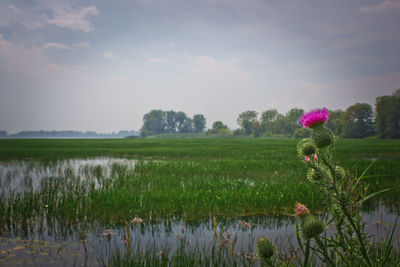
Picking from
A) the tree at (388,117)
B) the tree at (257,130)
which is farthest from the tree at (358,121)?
the tree at (257,130)

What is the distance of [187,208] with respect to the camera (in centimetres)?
720

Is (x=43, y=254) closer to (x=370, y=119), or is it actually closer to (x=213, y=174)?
(x=213, y=174)

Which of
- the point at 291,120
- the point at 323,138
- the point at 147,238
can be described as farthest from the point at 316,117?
the point at 291,120

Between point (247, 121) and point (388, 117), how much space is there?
9893 cm

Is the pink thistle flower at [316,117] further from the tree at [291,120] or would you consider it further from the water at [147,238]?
the tree at [291,120]

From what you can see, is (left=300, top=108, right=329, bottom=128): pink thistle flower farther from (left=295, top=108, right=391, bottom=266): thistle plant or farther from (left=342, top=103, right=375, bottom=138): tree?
(left=342, top=103, right=375, bottom=138): tree

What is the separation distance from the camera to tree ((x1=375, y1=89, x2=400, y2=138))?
80062 mm

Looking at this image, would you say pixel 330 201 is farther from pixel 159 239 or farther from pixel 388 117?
pixel 388 117

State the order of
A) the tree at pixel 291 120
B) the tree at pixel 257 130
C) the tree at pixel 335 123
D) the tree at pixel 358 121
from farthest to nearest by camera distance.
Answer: the tree at pixel 257 130, the tree at pixel 291 120, the tree at pixel 358 121, the tree at pixel 335 123

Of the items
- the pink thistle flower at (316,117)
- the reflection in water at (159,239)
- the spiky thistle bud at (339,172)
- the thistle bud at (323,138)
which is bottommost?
the reflection in water at (159,239)

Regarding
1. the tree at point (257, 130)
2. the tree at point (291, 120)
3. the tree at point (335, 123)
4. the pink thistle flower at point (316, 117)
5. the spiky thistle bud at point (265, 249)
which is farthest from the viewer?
the tree at point (257, 130)

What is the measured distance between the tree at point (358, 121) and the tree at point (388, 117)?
30.3 feet

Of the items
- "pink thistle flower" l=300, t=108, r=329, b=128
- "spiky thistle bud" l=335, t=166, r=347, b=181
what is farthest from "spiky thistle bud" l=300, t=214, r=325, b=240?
"pink thistle flower" l=300, t=108, r=329, b=128

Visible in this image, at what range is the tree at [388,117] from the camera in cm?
8006
